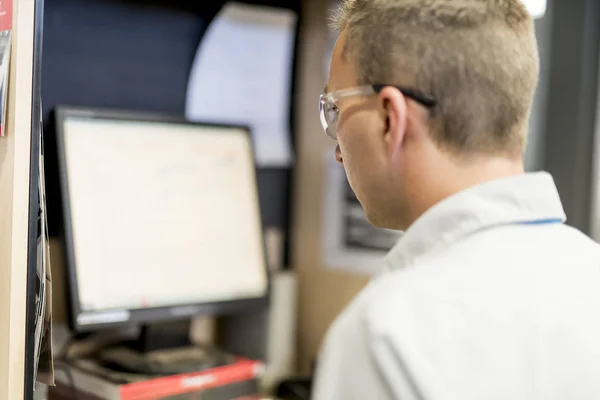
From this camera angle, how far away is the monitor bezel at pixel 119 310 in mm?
1330

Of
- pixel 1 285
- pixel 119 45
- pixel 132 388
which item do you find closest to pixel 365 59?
pixel 1 285

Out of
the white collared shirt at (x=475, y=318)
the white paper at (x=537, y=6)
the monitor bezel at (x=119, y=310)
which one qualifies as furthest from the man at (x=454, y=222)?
the white paper at (x=537, y=6)

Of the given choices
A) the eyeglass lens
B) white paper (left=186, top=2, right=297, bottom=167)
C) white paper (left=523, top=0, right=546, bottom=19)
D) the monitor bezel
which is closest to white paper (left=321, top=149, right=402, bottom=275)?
white paper (left=186, top=2, right=297, bottom=167)

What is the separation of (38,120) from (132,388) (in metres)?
0.56

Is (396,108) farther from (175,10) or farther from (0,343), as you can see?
(175,10)

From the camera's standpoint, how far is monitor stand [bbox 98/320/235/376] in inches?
54.9

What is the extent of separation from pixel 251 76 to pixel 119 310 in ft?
2.24

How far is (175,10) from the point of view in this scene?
166 cm

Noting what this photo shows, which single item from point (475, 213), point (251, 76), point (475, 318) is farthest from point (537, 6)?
point (475, 318)

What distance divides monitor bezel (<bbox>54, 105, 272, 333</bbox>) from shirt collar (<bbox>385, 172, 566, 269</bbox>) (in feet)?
2.47

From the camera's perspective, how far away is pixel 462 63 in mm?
785

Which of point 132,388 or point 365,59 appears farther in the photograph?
point 132,388

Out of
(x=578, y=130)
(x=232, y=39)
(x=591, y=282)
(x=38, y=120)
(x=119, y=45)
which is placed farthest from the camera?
(x=232, y=39)

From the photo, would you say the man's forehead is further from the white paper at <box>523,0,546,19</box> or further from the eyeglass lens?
the white paper at <box>523,0,546,19</box>
